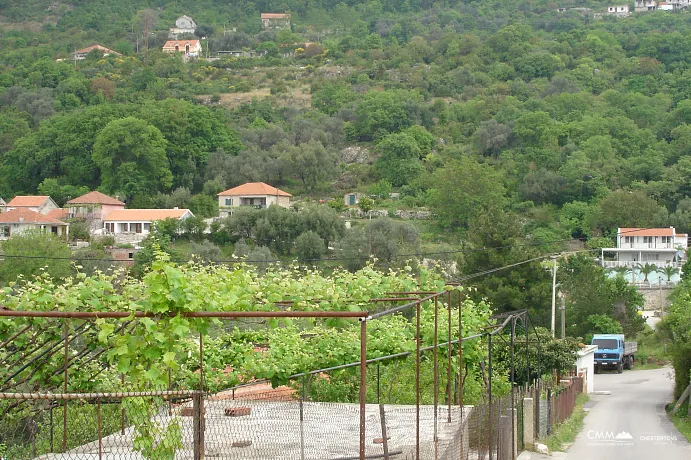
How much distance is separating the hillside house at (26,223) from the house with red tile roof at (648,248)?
39.1 metres

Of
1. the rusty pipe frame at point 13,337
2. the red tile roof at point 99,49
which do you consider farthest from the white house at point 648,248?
the red tile roof at point 99,49

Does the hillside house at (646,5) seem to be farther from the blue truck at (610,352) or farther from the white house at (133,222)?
the blue truck at (610,352)

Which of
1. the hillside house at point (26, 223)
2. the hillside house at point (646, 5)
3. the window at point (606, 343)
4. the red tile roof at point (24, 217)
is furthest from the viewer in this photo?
the hillside house at point (646, 5)

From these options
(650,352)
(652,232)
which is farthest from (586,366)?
(652,232)

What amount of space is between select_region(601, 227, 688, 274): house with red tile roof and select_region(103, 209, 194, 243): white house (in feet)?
100

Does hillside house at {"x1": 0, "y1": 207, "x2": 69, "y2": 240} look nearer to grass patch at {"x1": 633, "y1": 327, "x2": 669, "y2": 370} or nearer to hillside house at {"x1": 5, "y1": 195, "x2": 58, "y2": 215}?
hillside house at {"x1": 5, "y1": 195, "x2": 58, "y2": 215}

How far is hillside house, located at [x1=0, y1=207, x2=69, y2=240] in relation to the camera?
245 ft

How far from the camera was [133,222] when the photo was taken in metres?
76.3

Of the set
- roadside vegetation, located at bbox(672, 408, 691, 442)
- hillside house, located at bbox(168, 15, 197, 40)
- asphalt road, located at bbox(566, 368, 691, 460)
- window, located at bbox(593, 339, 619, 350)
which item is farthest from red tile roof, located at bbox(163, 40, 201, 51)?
roadside vegetation, located at bbox(672, 408, 691, 442)

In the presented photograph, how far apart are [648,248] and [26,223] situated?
4449 cm

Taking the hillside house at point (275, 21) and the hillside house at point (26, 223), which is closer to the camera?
the hillside house at point (26, 223)

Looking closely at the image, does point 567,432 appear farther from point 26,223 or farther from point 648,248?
point 26,223

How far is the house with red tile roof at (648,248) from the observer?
6994 cm

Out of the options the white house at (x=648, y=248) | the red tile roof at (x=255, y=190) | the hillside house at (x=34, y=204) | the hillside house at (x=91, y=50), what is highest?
the hillside house at (x=91, y=50)
